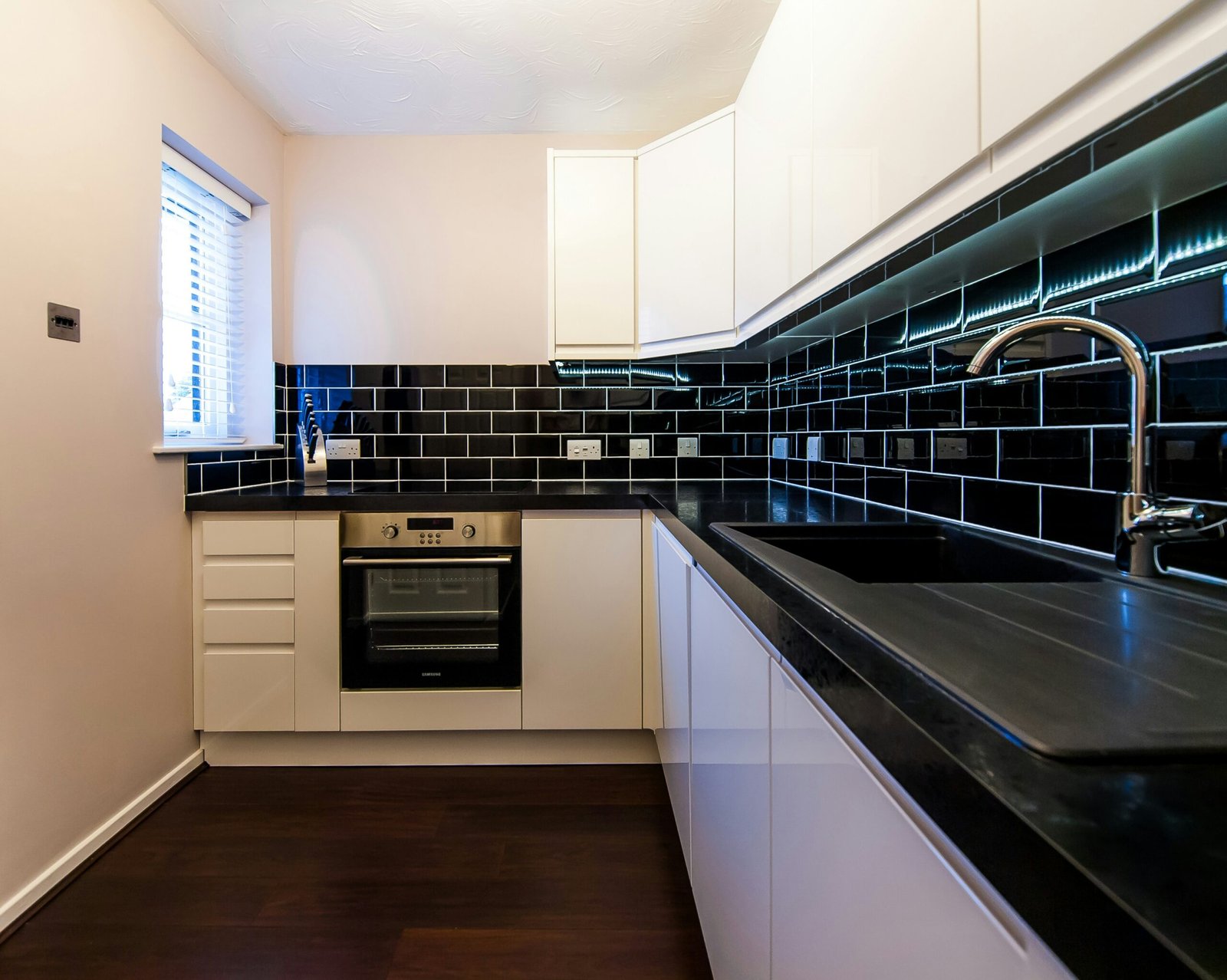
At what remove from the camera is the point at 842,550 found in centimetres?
142

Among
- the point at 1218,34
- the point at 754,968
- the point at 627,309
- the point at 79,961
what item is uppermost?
the point at 627,309

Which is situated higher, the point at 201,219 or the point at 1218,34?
the point at 201,219

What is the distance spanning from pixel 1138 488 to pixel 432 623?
6.55 feet

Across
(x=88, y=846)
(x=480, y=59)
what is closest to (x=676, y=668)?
(x=88, y=846)

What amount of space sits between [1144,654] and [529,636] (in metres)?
1.93

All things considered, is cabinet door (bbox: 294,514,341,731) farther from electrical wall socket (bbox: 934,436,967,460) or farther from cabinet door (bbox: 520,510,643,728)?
electrical wall socket (bbox: 934,436,967,460)

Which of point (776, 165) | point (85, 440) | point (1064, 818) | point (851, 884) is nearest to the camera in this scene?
point (1064, 818)

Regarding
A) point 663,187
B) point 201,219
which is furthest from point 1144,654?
point 201,219

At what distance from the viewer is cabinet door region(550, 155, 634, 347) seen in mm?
2494

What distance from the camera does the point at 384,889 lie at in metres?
1.68

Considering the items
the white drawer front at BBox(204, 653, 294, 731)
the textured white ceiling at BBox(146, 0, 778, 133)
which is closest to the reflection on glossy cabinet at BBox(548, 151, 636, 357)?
the textured white ceiling at BBox(146, 0, 778, 133)

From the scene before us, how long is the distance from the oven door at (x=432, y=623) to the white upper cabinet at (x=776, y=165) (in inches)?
48.7

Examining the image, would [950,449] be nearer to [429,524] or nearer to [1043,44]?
[1043,44]

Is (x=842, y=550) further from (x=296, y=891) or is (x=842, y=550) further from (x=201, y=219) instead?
(x=201, y=219)
